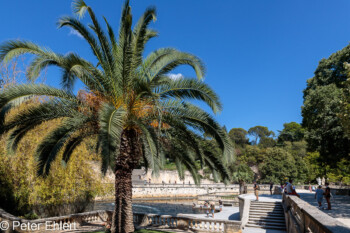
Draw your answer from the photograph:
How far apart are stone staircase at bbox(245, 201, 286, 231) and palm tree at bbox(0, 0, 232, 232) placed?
252 inches

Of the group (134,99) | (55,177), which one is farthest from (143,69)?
(55,177)

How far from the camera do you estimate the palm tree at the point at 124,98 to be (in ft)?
28.2

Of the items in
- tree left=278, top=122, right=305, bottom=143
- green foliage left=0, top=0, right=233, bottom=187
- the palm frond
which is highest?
tree left=278, top=122, right=305, bottom=143

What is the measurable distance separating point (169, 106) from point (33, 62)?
15.8ft

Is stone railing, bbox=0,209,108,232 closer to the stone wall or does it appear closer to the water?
the water

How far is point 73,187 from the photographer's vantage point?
13.9m

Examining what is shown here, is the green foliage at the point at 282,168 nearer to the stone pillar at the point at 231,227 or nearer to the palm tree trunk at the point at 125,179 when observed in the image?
the stone pillar at the point at 231,227

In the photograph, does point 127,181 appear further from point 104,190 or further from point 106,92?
point 104,190

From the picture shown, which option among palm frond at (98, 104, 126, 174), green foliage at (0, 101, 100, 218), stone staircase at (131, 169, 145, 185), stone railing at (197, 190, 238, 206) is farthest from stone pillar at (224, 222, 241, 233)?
stone staircase at (131, 169, 145, 185)

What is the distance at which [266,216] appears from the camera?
611 inches

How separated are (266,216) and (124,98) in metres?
11.6

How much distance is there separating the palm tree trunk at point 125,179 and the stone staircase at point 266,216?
26.3 ft

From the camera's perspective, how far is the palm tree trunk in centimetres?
986

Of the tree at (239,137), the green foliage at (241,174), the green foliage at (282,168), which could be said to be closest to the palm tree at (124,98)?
the green foliage at (241,174)
